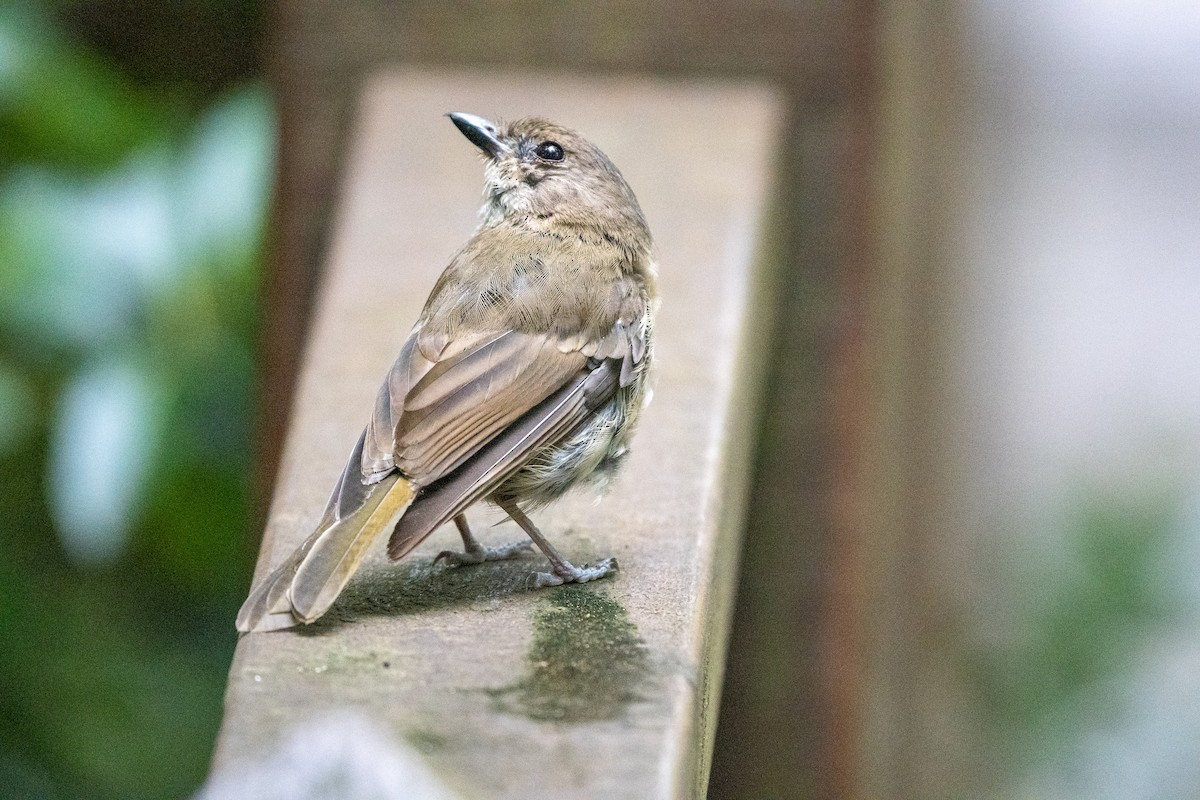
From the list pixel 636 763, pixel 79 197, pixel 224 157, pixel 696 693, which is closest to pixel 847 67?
pixel 224 157

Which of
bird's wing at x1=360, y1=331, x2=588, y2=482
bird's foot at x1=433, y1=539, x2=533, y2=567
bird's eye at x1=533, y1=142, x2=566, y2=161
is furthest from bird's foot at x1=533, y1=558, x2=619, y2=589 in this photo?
bird's eye at x1=533, y1=142, x2=566, y2=161

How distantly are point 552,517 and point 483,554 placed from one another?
28 centimetres

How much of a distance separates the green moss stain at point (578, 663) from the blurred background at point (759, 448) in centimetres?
144

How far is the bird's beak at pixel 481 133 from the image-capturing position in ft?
12.1

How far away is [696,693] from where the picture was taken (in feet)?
8.53

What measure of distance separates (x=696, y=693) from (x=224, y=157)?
2.24 m

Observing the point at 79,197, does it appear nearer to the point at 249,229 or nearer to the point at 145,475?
the point at 249,229

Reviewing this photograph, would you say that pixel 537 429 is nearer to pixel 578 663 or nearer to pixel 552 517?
pixel 552 517

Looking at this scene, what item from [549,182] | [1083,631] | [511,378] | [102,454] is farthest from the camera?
[1083,631]

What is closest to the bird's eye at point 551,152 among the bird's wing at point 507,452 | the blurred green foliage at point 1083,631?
the bird's wing at point 507,452

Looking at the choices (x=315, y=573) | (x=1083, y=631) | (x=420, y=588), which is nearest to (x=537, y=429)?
(x=420, y=588)

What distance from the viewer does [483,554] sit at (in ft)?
10.4

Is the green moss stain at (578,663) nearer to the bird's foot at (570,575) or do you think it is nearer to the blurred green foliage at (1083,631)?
the bird's foot at (570,575)

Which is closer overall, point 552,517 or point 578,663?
point 578,663
